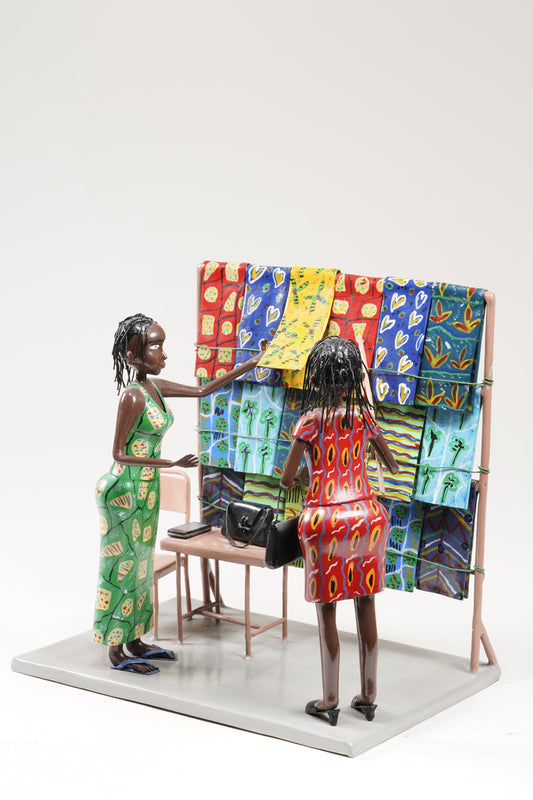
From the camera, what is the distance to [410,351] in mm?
7328

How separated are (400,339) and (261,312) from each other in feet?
2.97

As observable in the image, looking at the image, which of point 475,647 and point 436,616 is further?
point 436,616

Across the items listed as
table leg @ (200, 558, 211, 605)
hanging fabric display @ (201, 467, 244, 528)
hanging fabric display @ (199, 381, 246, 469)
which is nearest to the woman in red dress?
hanging fabric display @ (199, 381, 246, 469)

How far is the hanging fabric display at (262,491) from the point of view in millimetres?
7969

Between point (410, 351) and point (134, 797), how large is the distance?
2736 mm

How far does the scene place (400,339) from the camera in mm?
7367

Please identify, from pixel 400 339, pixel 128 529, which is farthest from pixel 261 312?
pixel 128 529

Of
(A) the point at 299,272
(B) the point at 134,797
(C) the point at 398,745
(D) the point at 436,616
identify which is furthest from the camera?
(D) the point at 436,616

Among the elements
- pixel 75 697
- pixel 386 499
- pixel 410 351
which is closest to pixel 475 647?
pixel 386 499

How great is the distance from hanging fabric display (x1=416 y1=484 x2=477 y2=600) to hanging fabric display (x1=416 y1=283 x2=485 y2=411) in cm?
52

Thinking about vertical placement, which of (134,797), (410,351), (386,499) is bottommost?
(134,797)

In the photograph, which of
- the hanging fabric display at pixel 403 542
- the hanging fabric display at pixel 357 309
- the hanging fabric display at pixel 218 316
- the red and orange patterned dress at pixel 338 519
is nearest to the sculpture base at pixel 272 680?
the hanging fabric display at pixel 403 542

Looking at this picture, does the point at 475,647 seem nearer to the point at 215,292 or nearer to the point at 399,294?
the point at 399,294

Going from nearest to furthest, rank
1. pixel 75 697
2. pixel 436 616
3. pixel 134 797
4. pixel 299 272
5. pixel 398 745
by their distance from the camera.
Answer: pixel 134 797, pixel 398 745, pixel 75 697, pixel 299 272, pixel 436 616
